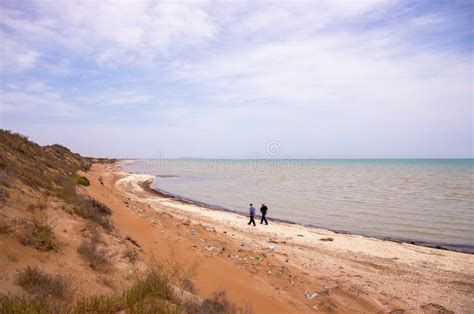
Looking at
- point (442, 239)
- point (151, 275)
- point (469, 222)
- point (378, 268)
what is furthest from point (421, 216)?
point (151, 275)

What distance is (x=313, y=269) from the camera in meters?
12.6

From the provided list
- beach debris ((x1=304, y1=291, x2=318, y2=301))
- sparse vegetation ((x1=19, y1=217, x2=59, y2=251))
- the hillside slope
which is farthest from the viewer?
beach debris ((x1=304, y1=291, x2=318, y2=301))

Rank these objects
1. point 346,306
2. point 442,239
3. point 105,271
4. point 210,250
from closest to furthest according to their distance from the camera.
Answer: point 105,271 < point 346,306 < point 210,250 < point 442,239

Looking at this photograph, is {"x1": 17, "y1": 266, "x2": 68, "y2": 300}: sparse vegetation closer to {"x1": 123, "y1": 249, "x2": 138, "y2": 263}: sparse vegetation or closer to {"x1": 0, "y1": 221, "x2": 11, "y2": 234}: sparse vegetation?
{"x1": 0, "y1": 221, "x2": 11, "y2": 234}: sparse vegetation

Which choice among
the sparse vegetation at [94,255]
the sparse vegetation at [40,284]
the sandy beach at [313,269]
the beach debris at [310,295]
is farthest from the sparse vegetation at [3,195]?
the beach debris at [310,295]

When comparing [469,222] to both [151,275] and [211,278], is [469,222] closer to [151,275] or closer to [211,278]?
[211,278]

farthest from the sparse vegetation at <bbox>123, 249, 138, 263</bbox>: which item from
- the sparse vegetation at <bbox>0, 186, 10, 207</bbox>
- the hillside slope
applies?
the sparse vegetation at <bbox>0, 186, 10, 207</bbox>

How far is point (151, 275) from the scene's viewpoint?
5953 mm

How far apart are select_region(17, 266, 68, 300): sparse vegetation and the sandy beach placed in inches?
159

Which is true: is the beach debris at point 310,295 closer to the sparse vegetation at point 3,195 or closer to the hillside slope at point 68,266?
the hillside slope at point 68,266

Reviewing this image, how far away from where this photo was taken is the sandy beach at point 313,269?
30.9 ft

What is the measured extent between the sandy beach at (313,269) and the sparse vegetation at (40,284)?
4.03 metres

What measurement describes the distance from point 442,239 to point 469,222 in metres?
4.81

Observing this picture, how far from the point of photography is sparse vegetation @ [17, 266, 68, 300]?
16.9 ft
